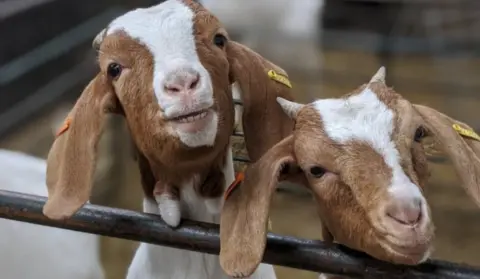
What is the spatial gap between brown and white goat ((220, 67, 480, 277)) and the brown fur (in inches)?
3.9

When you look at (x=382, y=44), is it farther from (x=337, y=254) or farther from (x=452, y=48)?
(x=337, y=254)

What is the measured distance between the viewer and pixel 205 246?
1.15m

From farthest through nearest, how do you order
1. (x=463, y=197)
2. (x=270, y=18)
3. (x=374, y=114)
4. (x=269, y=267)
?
(x=270, y=18) → (x=463, y=197) → (x=269, y=267) → (x=374, y=114)

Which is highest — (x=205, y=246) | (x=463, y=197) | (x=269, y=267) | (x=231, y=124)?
(x=231, y=124)

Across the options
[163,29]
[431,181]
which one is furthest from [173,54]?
[431,181]

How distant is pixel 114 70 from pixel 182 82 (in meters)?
0.14

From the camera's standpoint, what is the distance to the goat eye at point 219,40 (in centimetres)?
120

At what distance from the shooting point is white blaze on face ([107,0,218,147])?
1073mm

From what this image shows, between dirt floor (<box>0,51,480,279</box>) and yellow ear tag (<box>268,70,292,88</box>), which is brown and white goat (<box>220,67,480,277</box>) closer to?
yellow ear tag (<box>268,70,292,88</box>)

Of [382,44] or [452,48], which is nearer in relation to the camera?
[382,44]

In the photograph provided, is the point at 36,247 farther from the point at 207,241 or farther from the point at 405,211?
the point at 405,211

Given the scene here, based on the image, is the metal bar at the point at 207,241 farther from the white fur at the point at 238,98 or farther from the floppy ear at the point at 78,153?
the white fur at the point at 238,98

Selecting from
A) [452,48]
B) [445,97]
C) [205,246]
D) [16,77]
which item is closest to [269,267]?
[205,246]

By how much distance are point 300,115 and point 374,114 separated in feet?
0.36
